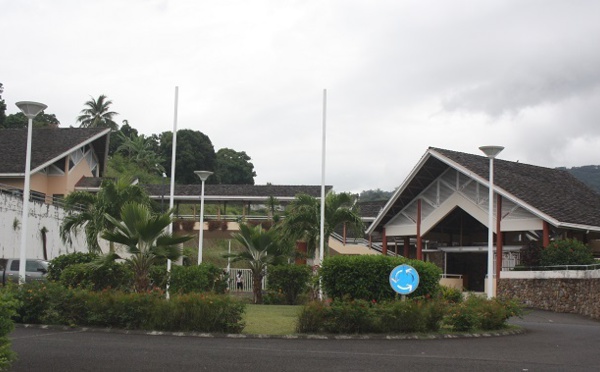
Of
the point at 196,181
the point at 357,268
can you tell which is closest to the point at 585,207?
the point at 357,268

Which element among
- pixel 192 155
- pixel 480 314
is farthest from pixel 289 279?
pixel 192 155

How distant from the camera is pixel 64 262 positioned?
20.8 meters

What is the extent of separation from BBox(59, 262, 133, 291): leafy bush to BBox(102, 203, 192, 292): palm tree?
1177 mm

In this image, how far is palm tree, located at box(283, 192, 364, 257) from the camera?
28250 mm

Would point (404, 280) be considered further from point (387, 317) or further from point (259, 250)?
point (259, 250)

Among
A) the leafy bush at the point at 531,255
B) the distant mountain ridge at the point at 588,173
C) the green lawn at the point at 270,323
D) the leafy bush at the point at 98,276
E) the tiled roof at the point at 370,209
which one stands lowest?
the green lawn at the point at 270,323

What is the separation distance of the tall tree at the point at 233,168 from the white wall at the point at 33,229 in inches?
1540

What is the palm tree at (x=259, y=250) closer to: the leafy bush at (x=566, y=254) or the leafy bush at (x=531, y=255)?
the leafy bush at (x=531, y=255)

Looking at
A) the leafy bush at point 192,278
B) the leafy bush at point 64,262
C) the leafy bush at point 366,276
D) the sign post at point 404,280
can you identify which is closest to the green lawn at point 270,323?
the leafy bush at point 366,276

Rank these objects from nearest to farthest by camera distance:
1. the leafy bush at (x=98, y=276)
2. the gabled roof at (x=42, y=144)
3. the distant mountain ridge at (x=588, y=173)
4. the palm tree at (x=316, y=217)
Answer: the leafy bush at (x=98, y=276) → the palm tree at (x=316, y=217) → the gabled roof at (x=42, y=144) → the distant mountain ridge at (x=588, y=173)

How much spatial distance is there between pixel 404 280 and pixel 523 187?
18.6 metres

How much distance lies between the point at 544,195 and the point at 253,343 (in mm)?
24244

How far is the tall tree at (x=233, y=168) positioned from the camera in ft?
256

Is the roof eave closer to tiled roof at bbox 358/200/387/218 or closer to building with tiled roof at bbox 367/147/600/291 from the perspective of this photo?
building with tiled roof at bbox 367/147/600/291
